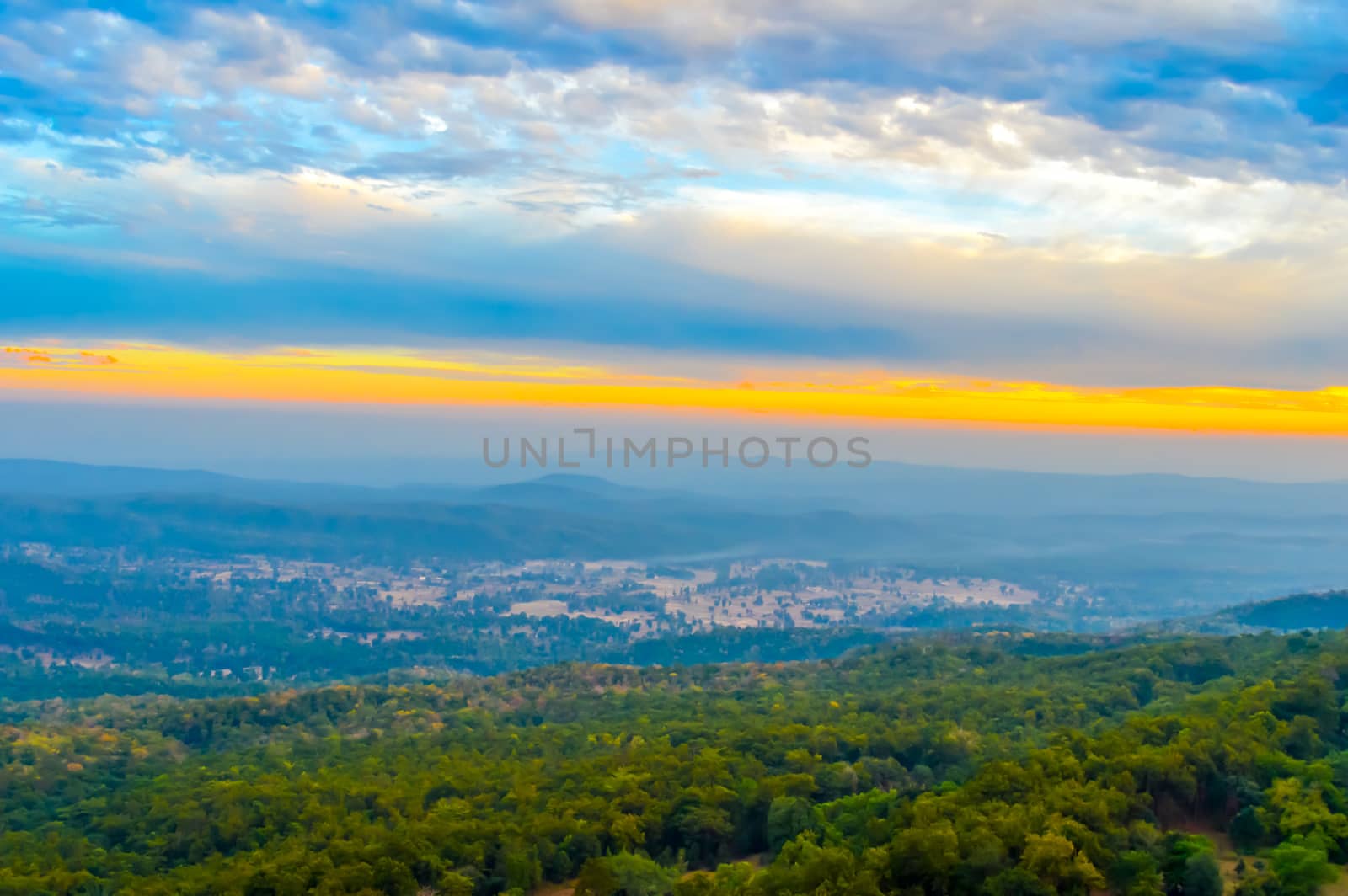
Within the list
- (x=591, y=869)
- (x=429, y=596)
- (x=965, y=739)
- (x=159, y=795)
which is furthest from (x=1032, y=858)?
(x=429, y=596)

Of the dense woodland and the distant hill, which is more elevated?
the dense woodland

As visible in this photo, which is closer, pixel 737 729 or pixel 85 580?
pixel 737 729

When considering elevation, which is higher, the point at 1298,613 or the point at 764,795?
the point at 764,795

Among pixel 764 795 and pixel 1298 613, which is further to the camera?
pixel 1298 613

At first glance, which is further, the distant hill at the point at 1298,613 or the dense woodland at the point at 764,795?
the distant hill at the point at 1298,613

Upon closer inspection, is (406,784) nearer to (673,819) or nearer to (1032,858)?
(673,819)

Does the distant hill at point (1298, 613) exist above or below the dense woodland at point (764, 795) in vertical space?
below

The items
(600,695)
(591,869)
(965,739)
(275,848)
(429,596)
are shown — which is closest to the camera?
(591,869)

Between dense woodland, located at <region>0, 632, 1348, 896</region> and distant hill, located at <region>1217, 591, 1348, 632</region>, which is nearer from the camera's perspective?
dense woodland, located at <region>0, 632, 1348, 896</region>
